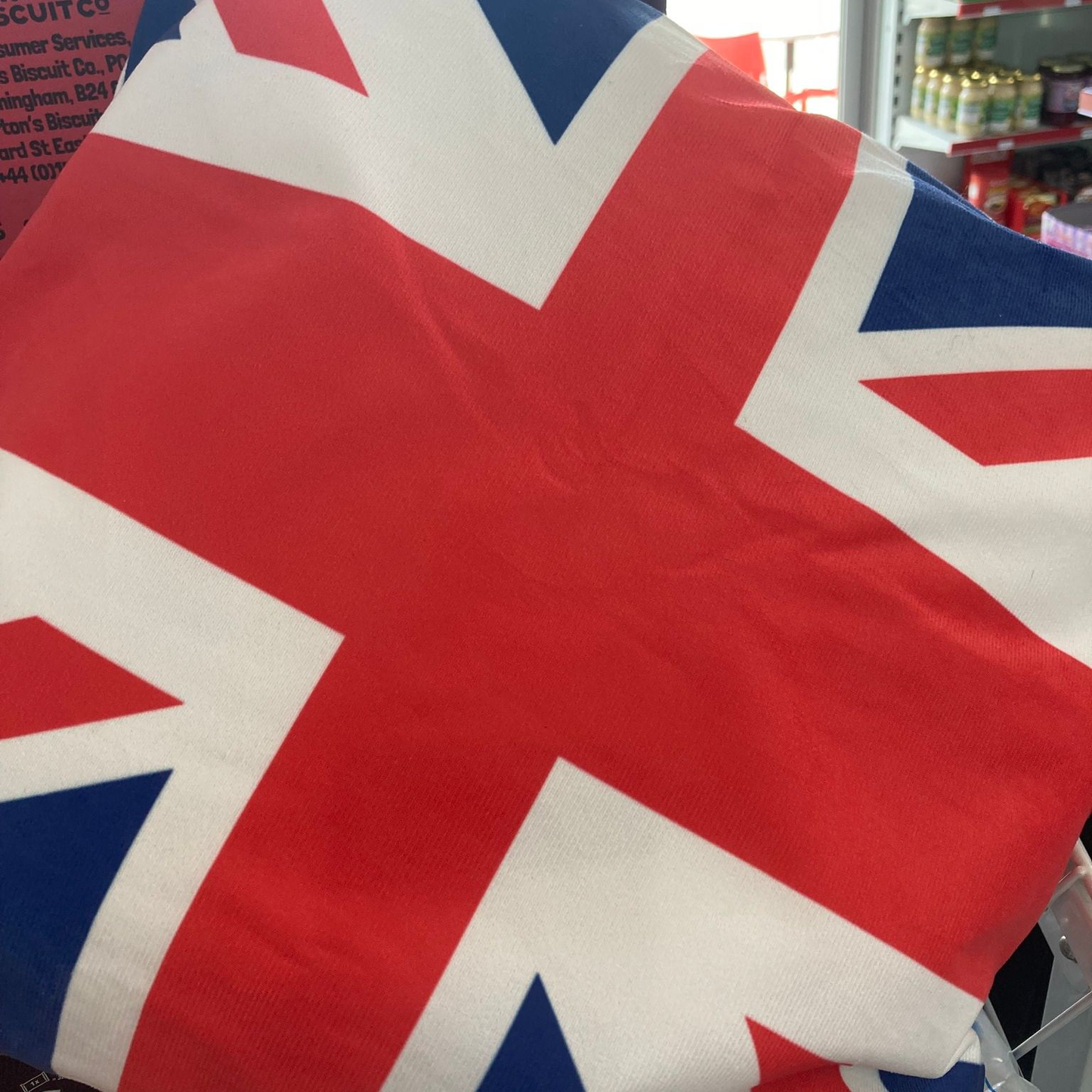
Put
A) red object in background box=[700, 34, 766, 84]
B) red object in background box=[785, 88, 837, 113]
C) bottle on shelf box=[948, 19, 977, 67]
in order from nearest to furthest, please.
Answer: bottle on shelf box=[948, 19, 977, 67], red object in background box=[700, 34, 766, 84], red object in background box=[785, 88, 837, 113]

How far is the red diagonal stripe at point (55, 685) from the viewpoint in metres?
0.57

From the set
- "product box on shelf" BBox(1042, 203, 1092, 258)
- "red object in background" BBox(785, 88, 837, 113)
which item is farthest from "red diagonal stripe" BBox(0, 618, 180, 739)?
"red object in background" BBox(785, 88, 837, 113)

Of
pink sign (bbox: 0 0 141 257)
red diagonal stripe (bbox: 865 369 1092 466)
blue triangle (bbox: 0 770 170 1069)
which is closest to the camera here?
blue triangle (bbox: 0 770 170 1069)

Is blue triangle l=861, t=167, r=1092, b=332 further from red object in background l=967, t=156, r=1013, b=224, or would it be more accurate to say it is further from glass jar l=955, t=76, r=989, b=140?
red object in background l=967, t=156, r=1013, b=224

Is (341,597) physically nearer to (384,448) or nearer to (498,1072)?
(384,448)

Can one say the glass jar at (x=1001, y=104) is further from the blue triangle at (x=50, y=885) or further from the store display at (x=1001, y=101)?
the blue triangle at (x=50, y=885)

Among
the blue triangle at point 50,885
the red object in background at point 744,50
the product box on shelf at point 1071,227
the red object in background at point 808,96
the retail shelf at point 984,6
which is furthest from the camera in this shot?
the red object in background at point 808,96

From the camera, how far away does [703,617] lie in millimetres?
614

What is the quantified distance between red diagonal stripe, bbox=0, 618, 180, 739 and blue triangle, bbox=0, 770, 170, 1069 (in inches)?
1.5

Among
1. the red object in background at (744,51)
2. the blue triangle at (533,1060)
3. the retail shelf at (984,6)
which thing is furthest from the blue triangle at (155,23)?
the red object in background at (744,51)

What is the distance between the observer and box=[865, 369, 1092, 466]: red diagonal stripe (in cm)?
67

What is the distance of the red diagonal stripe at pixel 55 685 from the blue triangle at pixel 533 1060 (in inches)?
9.6

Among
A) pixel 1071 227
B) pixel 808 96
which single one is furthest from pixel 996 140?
pixel 808 96

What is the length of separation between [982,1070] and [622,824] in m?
0.29
